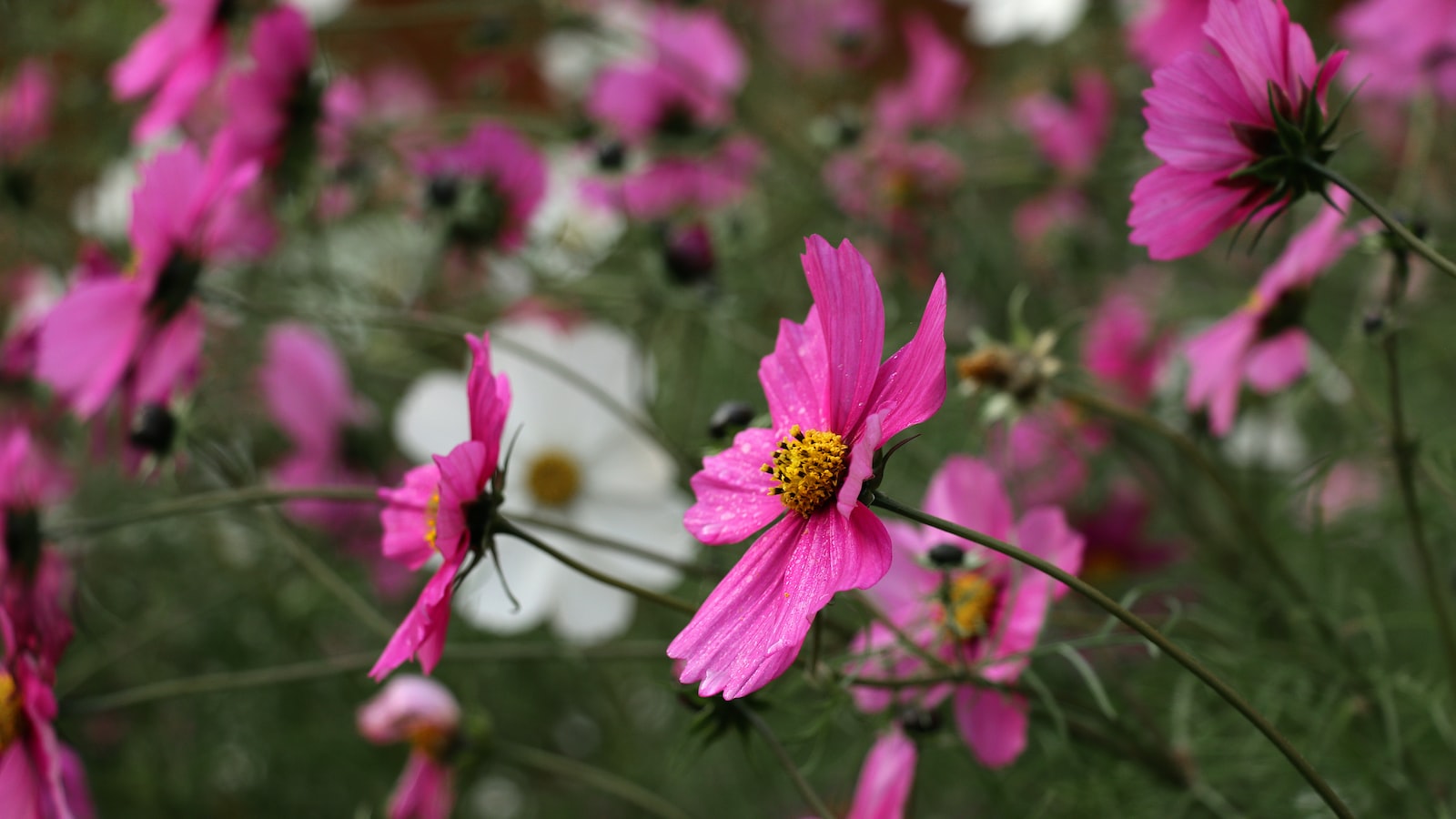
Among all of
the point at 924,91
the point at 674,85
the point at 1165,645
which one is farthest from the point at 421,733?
the point at 924,91

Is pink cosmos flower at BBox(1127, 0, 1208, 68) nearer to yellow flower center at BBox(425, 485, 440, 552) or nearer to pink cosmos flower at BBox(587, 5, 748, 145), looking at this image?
pink cosmos flower at BBox(587, 5, 748, 145)

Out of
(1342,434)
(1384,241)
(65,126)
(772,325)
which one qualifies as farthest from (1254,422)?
(65,126)

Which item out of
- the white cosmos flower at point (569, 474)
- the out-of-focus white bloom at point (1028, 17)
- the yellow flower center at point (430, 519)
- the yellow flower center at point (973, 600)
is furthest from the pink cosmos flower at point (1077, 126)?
the yellow flower center at point (430, 519)

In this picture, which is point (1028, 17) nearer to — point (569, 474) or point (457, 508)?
point (569, 474)

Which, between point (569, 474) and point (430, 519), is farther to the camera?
point (569, 474)

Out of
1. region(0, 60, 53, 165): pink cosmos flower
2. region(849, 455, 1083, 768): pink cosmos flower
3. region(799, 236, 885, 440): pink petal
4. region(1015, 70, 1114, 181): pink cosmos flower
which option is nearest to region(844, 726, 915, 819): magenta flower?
region(849, 455, 1083, 768): pink cosmos flower
